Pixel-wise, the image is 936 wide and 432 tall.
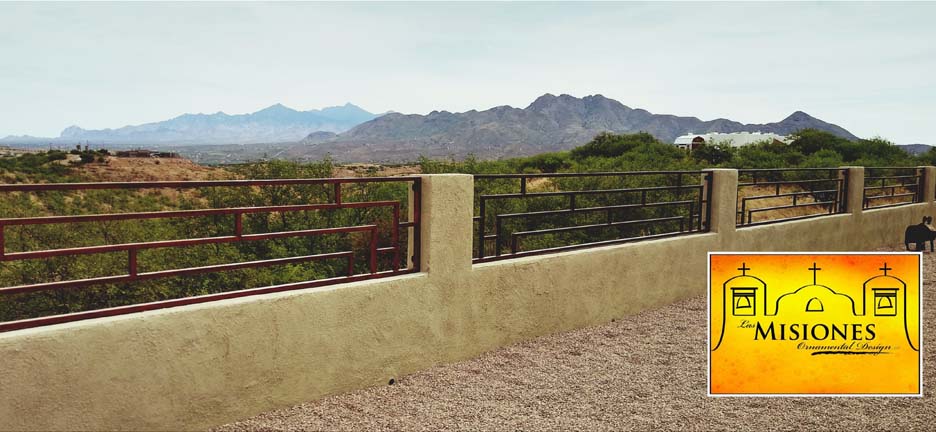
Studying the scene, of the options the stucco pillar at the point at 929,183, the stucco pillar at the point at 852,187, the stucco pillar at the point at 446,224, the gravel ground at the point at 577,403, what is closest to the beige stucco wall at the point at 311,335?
the stucco pillar at the point at 446,224

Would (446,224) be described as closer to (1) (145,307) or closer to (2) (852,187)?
(1) (145,307)

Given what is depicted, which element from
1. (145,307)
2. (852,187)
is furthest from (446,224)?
(852,187)

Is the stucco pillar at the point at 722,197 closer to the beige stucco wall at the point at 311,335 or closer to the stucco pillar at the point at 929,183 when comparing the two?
the beige stucco wall at the point at 311,335

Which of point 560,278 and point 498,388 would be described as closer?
point 498,388

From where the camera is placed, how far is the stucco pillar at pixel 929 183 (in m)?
15.9

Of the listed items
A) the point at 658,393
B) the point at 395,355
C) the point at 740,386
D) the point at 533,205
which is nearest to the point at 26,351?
the point at 395,355

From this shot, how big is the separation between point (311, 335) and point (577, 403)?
6.26 ft

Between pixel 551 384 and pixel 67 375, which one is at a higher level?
pixel 67 375

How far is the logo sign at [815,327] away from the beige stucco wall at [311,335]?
146 centimetres

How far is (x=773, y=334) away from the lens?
605 centimetres

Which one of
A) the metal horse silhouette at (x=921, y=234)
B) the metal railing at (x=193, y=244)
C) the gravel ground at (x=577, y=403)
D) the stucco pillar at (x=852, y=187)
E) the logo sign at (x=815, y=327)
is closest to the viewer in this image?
the metal railing at (x=193, y=244)

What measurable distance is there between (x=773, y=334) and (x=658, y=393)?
4.00 ft

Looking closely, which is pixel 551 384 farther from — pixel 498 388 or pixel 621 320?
pixel 621 320

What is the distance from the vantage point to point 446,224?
5.89 metres
